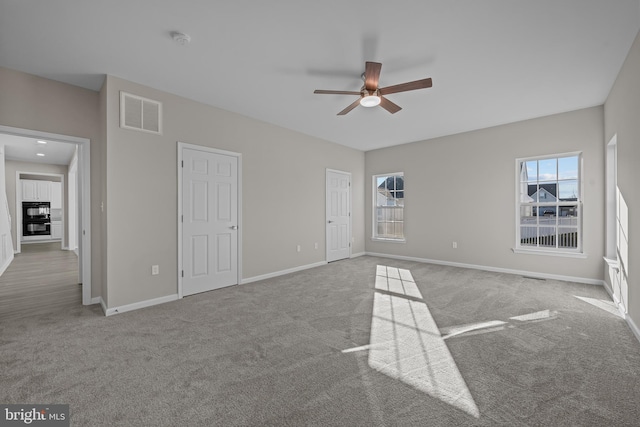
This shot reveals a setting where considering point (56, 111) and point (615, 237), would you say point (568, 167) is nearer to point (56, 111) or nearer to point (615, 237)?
point (615, 237)

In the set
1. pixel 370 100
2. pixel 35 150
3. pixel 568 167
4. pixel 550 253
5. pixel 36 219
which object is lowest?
pixel 550 253

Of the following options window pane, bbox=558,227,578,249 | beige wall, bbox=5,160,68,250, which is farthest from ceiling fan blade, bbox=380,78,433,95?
beige wall, bbox=5,160,68,250

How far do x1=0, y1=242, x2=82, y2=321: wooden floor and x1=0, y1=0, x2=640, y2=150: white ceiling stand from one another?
2.77 meters

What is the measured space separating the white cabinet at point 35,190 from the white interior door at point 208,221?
940cm

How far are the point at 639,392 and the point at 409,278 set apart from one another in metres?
3.03

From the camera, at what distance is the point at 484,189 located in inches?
211

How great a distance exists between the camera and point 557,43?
2.67 meters

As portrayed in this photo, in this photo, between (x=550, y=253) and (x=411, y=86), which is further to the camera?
(x=550, y=253)

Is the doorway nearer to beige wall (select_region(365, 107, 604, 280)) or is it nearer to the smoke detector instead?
beige wall (select_region(365, 107, 604, 280))

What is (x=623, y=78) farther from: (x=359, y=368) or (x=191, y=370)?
(x=191, y=370)

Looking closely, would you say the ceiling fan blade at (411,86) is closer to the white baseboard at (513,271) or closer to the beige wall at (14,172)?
the white baseboard at (513,271)

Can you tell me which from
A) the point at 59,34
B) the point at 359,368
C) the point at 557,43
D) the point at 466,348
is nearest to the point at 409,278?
the point at 466,348

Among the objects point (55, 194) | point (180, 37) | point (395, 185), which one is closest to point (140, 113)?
point (180, 37)

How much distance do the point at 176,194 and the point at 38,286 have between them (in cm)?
282
